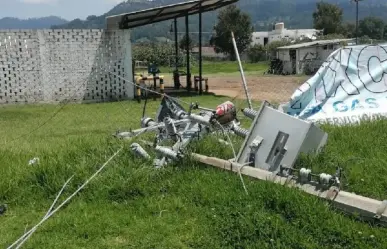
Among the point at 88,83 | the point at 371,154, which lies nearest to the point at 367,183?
the point at 371,154

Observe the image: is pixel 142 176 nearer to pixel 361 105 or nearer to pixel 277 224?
pixel 277 224

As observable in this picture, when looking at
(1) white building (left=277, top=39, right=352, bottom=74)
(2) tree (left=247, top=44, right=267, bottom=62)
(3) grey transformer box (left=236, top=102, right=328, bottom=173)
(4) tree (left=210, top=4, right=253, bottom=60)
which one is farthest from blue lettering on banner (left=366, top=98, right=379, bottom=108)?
(4) tree (left=210, top=4, right=253, bottom=60)

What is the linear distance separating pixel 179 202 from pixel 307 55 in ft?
91.6

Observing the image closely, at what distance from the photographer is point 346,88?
781 centimetres

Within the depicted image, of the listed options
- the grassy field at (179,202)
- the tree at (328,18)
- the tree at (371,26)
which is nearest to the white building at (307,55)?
the grassy field at (179,202)

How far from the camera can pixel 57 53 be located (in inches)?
560

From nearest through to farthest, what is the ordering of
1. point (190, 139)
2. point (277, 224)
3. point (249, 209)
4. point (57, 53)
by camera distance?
1. point (277, 224)
2. point (249, 209)
3. point (190, 139)
4. point (57, 53)

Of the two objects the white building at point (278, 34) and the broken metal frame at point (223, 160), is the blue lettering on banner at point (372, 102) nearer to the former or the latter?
the broken metal frame at point (223, 160)

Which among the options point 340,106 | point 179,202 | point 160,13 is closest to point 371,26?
point 160,13

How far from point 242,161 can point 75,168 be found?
1.63 meters

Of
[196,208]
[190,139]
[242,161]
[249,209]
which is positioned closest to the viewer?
[249,209]

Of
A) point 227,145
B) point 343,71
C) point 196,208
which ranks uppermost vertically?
point 343,71

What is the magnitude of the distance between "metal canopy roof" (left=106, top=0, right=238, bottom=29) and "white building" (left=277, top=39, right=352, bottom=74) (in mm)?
12971

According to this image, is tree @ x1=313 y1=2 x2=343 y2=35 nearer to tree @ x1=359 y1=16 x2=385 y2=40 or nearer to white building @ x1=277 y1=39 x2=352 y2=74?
tree @ x1=359 y1=16 x2=385 y2=40
